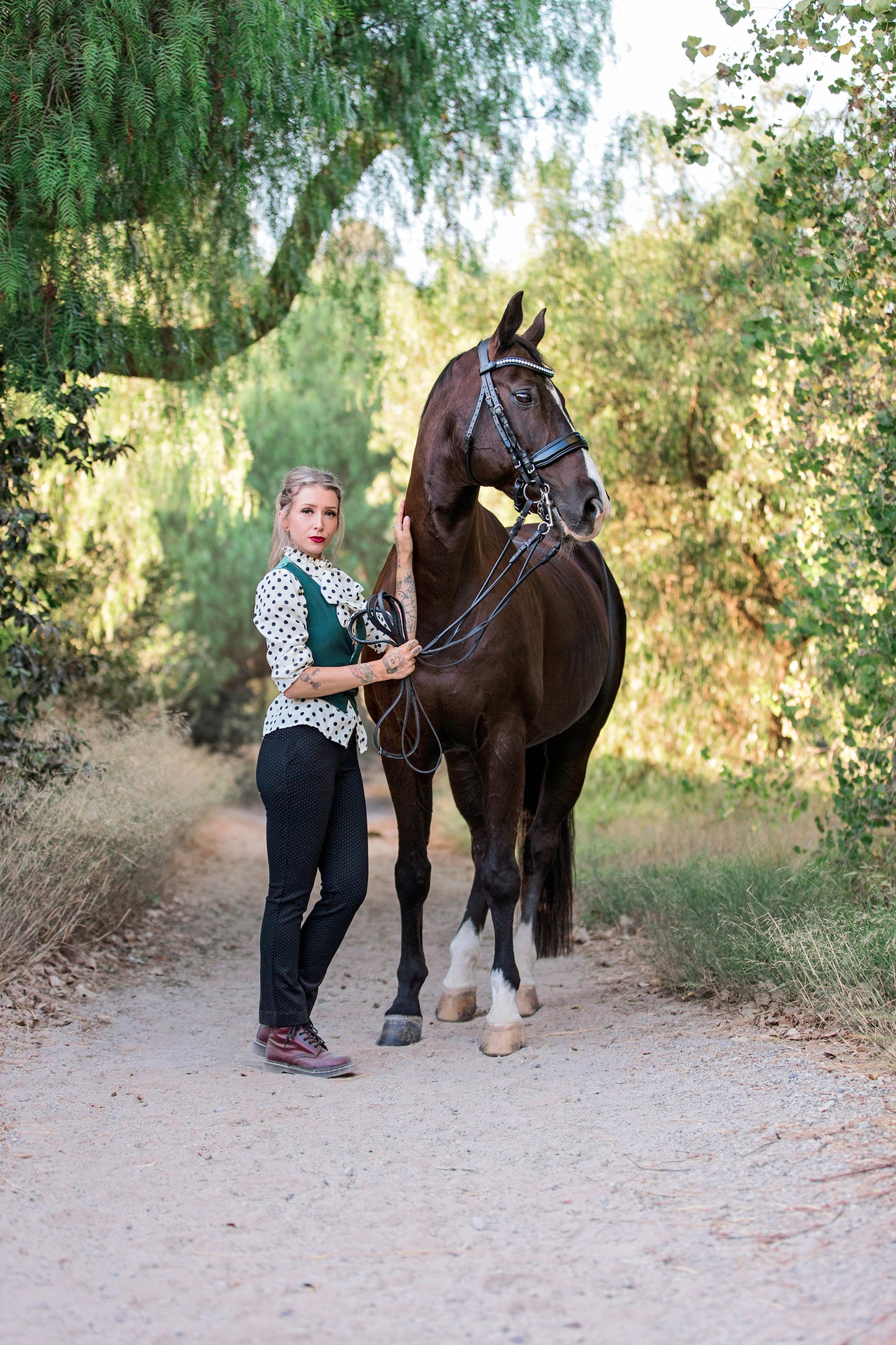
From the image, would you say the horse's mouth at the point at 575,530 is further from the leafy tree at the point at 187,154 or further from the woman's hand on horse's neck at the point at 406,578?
the leafy tree at the point at 187,154

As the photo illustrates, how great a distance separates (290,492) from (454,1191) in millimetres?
2355

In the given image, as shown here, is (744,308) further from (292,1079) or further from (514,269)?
(292,1079)

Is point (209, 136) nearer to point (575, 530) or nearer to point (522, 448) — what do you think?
point (522, 448)

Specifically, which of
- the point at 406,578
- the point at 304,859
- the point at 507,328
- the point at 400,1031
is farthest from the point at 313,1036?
the point at 507,328

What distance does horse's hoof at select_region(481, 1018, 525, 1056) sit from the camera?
4.41 meters

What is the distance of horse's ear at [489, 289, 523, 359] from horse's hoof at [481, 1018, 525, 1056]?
2.42m

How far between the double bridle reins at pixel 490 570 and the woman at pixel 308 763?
0.16 metres

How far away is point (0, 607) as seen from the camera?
6.42m

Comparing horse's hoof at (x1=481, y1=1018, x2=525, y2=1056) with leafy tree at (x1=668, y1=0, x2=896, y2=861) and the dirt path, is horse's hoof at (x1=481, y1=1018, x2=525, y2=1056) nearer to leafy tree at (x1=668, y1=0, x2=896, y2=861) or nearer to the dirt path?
the dirt path

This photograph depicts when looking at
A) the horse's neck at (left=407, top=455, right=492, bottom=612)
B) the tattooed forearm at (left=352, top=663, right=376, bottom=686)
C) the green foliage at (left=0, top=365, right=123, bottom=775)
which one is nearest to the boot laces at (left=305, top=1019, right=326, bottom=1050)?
the tattooed forearm at (left=352, top=663, right=376, bottom=686)

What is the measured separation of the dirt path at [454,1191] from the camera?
2.39 m

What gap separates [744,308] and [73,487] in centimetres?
550

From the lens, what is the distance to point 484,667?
446 cm

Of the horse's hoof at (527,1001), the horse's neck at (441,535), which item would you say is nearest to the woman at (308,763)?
the horse's neck at (441,535)
